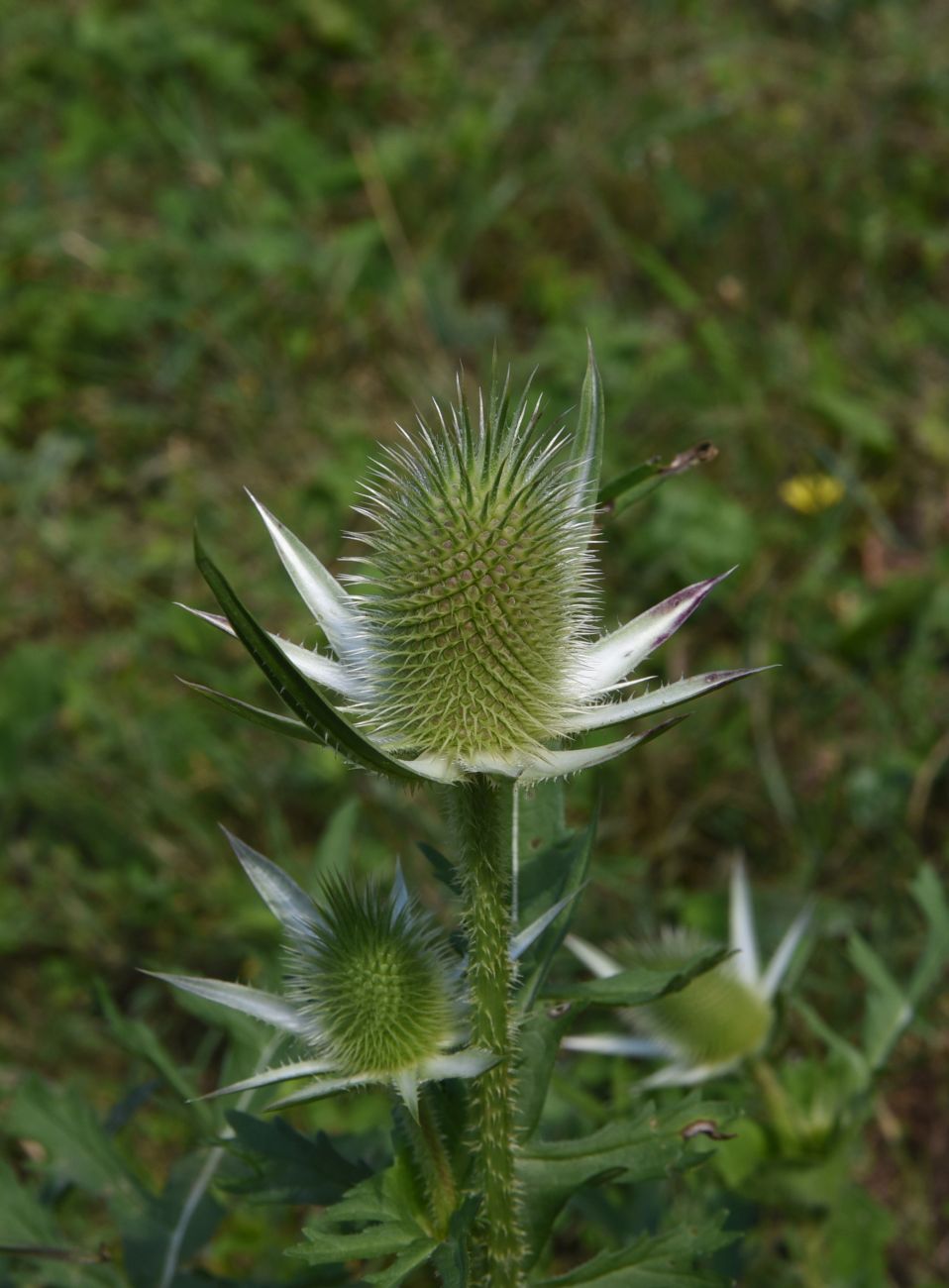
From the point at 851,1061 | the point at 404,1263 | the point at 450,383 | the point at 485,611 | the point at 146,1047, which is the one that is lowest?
the point at 404,1263

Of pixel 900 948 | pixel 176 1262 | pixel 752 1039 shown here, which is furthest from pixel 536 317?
pixel 176 1262

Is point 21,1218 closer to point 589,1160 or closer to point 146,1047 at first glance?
point 146,1047

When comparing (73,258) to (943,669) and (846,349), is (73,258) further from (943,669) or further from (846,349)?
(943,669)

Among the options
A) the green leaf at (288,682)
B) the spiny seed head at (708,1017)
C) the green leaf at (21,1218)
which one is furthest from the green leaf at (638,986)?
the green leaf at (21,1218)

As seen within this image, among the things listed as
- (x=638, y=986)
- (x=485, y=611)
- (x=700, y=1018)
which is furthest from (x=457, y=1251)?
(x=700, y=1018)

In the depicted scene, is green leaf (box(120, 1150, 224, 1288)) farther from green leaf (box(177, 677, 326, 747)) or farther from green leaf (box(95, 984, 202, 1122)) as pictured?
green leaf (box(177, 677, 326, 747))

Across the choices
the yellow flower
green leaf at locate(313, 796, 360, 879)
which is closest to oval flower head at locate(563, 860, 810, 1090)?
green leaf at locate(313, 796, 360, 879)
